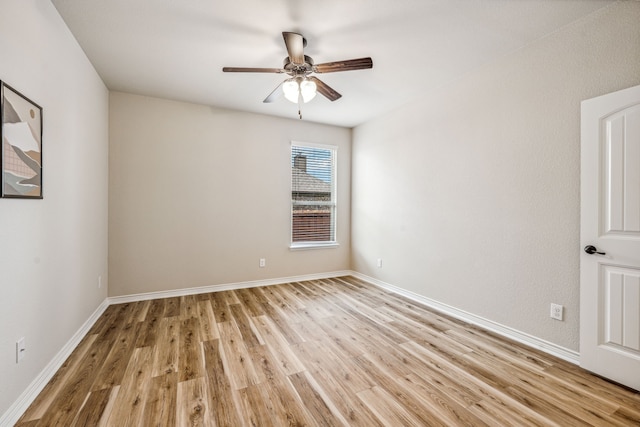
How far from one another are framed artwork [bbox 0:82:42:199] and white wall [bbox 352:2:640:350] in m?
3.66

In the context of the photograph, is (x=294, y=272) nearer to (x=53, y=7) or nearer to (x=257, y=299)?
(x=257, y=299)

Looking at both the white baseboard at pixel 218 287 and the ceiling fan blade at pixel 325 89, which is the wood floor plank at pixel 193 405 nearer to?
the white baseboard at pixel 218 287

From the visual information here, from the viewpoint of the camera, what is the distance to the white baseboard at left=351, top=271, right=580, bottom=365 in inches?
87.5

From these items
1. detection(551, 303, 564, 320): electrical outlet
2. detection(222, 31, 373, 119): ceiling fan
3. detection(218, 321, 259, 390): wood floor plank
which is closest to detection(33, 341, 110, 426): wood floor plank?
detection(218, 321, 259, 390): wood floor plank

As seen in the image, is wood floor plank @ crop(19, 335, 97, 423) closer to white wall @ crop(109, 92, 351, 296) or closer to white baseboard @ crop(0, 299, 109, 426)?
white baseboard @ crop(0, 299, 109, 426)

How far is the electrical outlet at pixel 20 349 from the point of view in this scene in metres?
1.59

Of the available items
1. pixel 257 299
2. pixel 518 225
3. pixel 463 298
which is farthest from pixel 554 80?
pixel 257 299

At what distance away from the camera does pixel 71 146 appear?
2361mm

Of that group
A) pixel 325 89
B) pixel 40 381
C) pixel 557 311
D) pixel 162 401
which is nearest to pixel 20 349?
pixel 40 381

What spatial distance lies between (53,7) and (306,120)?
3.13 meters

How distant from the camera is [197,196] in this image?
12.8 ft

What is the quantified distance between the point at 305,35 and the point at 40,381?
323 centimetres

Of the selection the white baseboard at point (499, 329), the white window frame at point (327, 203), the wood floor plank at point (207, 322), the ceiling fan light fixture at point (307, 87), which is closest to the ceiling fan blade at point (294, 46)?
the ceiling fan light fixture at point (307, 87)

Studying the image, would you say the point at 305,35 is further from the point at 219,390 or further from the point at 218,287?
the point at 218,287
